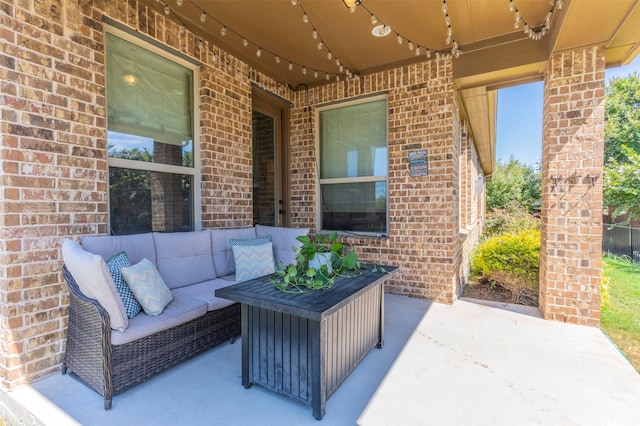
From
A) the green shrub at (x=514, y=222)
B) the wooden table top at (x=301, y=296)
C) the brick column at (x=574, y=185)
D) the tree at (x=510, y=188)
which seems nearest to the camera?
the wooden table top at (x=301, y=296)

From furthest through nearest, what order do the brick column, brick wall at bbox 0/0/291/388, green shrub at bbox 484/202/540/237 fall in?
green shrub at bbox 484/202/540/237
the brick column
brick wall at bbox 0/0/291/388

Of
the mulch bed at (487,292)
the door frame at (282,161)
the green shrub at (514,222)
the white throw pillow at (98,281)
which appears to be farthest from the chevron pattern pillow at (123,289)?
the green shrub at (514,222)

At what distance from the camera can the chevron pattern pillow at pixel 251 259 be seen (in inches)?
119

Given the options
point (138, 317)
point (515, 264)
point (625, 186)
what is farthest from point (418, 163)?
point (625, 186)

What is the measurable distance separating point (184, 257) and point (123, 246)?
0.55 m

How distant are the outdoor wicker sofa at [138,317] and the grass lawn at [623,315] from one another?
3574 millimetres

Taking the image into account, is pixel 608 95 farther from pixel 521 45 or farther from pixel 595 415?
pixel 595 415

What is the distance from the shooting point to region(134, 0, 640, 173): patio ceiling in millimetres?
2738

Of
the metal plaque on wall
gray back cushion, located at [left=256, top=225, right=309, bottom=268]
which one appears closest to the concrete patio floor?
gray back cushion, located at [left=256, top=225, right=309, bottom=268]

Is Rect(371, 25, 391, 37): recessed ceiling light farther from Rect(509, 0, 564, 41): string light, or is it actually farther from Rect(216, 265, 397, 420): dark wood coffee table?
Rect(216, 265, 397, 420): dark wood coffee table

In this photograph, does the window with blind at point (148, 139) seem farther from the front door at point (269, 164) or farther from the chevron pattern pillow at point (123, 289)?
the front door at point (269, 164)

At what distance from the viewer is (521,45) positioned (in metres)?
3.33

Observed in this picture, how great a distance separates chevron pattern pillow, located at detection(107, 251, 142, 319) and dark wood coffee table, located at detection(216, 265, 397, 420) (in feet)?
1.99

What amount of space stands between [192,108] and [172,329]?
2.34 meters
